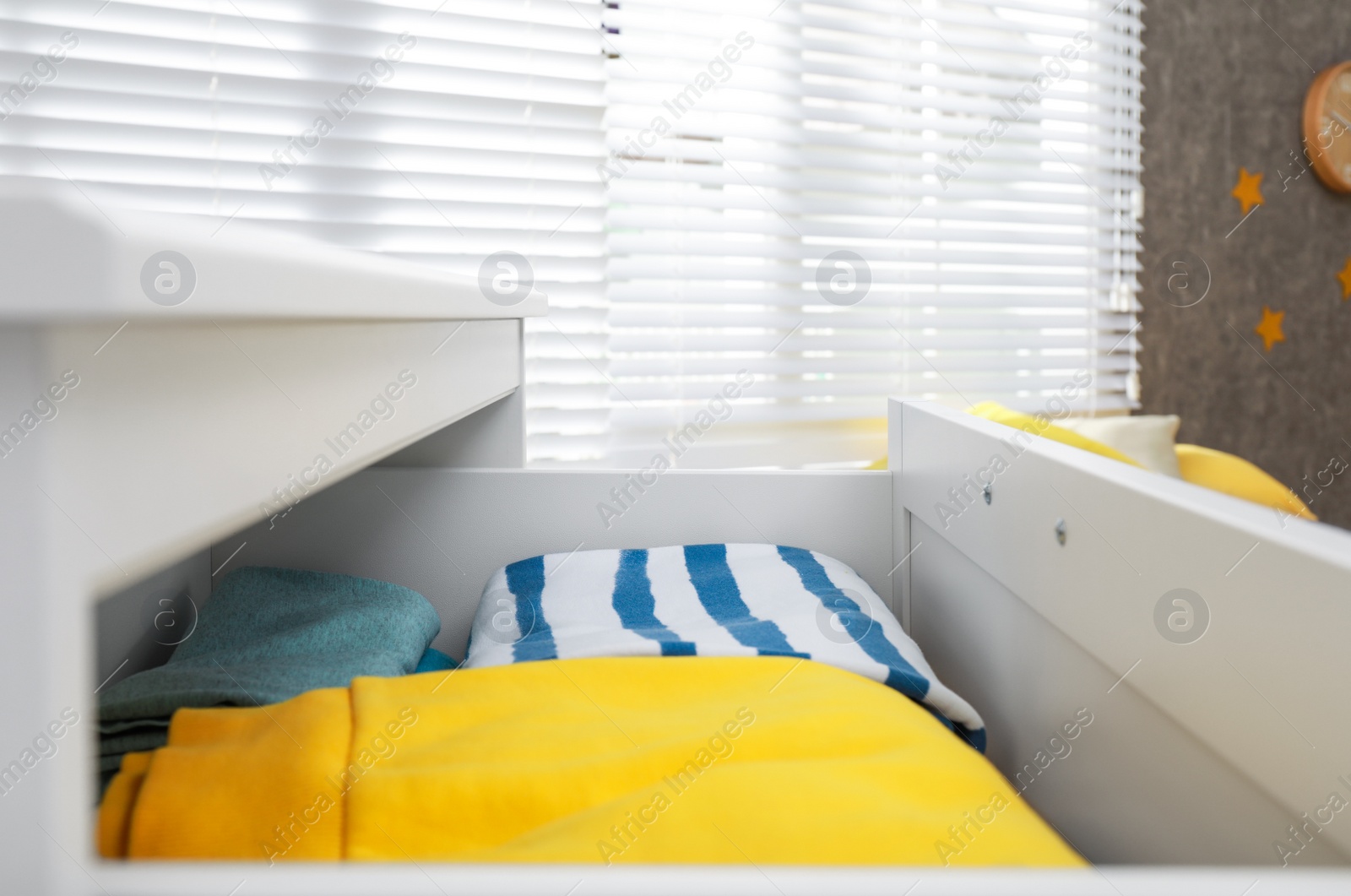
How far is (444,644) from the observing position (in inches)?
40.0

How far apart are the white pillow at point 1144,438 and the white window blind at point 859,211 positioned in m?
0.27

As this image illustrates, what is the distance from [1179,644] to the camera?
1.42 feet

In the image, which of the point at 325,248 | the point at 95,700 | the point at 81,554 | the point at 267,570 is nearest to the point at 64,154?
the point at 267,570

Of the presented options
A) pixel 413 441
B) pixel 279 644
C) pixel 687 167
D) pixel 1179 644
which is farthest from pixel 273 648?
pixel 687 167

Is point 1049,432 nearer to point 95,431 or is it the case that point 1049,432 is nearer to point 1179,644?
point 1179,644

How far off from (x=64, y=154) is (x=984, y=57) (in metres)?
1.71

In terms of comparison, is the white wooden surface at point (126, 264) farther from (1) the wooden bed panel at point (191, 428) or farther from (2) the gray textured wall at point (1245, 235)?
(2) the gray textured wall at point (1245, 235)

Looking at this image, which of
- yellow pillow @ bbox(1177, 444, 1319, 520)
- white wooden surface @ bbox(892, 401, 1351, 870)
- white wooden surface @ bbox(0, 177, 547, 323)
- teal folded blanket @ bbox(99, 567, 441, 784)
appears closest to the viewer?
white wooden surface @ bbox(0, 177, 547, 323)

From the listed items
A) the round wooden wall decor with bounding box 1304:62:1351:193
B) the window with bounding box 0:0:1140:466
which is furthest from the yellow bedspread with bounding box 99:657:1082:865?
the round wooden wall decor with bounding box 1304:62:1351:193

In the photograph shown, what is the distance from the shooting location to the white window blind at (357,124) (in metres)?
1.33

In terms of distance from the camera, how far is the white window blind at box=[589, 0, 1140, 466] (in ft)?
5.31

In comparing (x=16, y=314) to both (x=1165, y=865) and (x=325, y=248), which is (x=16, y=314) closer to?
(x=325, y=248)

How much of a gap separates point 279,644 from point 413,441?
0.33 m

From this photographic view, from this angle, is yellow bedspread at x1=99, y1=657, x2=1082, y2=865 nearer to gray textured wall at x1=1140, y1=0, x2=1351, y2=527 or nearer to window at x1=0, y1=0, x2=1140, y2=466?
window at x1=0, y1=0, x2=1140, y2=466
